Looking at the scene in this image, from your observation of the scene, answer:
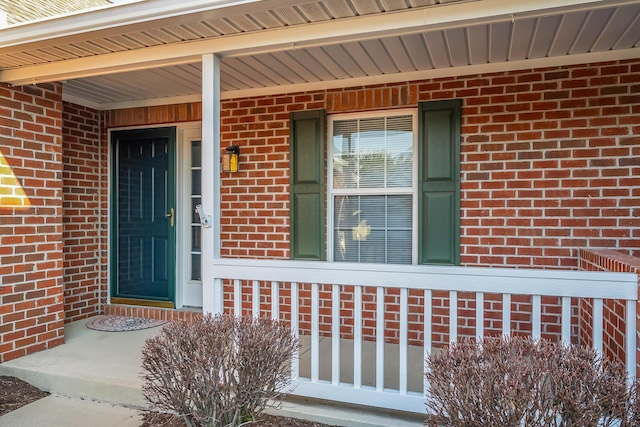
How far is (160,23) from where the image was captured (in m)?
2.52

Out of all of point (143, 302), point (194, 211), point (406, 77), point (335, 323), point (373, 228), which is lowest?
point (143, 302)

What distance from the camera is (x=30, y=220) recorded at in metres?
3.57

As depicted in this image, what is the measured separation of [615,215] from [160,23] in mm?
3443

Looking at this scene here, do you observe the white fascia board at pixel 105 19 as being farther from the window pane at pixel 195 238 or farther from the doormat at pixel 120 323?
the doormat at pixel 120 323

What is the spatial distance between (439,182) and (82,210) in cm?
375

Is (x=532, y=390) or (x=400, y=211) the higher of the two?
(x=400, y=211)

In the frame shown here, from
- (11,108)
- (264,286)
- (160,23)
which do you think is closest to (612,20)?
(160,23)

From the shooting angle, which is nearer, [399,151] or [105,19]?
[105,19]

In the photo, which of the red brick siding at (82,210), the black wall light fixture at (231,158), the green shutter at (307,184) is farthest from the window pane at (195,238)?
the green shutter at (307,184)

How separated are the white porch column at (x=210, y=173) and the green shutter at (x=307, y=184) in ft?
4.30

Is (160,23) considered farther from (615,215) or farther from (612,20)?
(615,215)

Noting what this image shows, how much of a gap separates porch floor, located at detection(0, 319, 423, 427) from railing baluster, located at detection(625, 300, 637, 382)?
1.11 m

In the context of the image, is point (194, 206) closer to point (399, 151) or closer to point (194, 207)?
point (194, 207)

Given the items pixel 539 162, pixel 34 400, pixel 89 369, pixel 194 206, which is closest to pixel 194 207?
pixel 194 206
